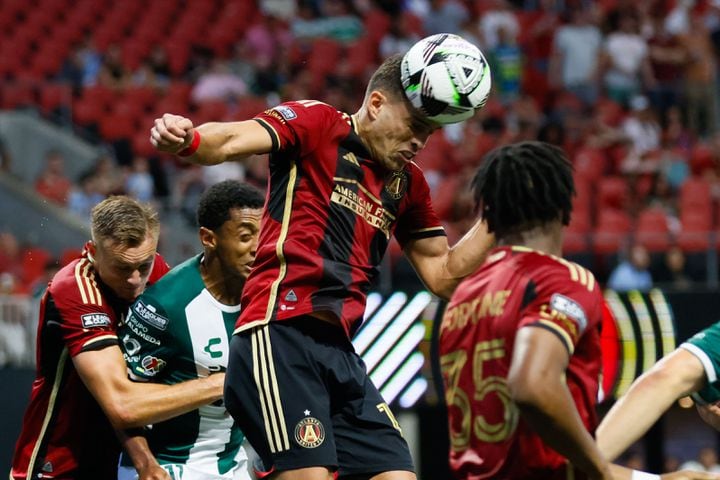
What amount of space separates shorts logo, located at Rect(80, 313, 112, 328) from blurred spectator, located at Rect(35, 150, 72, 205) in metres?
10.1

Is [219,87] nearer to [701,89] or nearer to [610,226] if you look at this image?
[610,226]

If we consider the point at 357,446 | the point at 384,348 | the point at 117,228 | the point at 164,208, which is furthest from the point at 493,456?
the point at 164,208

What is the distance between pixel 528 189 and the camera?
397 centimetres

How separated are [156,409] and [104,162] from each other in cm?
999

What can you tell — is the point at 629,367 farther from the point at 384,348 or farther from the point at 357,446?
the point at 357,446

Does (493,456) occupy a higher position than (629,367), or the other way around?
(493,456)

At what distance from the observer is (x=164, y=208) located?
14.2 metres

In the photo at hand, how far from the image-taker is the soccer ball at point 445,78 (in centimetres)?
466

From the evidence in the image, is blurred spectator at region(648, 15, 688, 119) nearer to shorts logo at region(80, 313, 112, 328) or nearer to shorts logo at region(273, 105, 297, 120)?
shorts logo at region(80, 313, 112, 328)

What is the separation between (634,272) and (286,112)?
8.03m

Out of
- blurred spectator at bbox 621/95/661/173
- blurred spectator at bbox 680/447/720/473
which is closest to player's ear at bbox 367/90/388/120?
blurred spectator at bbox 680/447/720/473

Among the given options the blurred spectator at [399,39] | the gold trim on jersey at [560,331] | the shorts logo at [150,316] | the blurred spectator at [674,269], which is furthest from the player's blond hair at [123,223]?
the blurred spectator at [399,39]

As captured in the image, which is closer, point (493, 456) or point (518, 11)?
point (493, 456)

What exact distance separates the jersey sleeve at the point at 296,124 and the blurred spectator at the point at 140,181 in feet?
33.4
